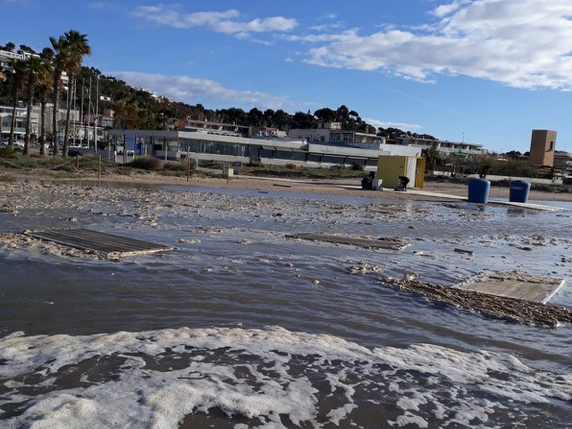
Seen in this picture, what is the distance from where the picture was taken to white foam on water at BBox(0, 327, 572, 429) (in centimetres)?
410

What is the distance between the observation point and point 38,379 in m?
4.54

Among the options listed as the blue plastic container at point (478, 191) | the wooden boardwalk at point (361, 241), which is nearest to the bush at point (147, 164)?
the blue plastic container at point (478, 191)

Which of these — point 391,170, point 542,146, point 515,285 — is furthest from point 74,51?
point 542,146

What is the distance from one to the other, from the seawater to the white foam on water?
18mm

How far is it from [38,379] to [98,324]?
150 cm

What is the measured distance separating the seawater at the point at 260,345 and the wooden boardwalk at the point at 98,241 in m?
0.49

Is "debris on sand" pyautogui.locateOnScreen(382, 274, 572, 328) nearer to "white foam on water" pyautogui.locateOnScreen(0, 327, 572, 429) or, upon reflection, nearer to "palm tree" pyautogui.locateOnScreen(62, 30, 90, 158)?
"white foam on water" pyautogui.locateOnScreen(0, 327, 572, 429)

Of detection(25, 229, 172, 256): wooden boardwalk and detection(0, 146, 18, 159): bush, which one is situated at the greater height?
detection(0, 146, 18, 159): bush

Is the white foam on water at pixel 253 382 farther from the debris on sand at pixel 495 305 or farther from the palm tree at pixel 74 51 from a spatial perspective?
the palm tree at pixel 74 51

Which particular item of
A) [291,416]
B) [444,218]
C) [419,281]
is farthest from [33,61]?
[291,416]

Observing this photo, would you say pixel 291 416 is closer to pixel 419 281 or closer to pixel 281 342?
pixel 281 342

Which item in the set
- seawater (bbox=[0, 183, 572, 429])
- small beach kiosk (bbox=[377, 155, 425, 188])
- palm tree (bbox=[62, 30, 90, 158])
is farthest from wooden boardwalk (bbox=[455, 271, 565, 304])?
palm tree (bbox=[62, 30, 90, 158])

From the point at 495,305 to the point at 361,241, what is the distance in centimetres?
576

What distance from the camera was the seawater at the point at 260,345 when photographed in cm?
426
